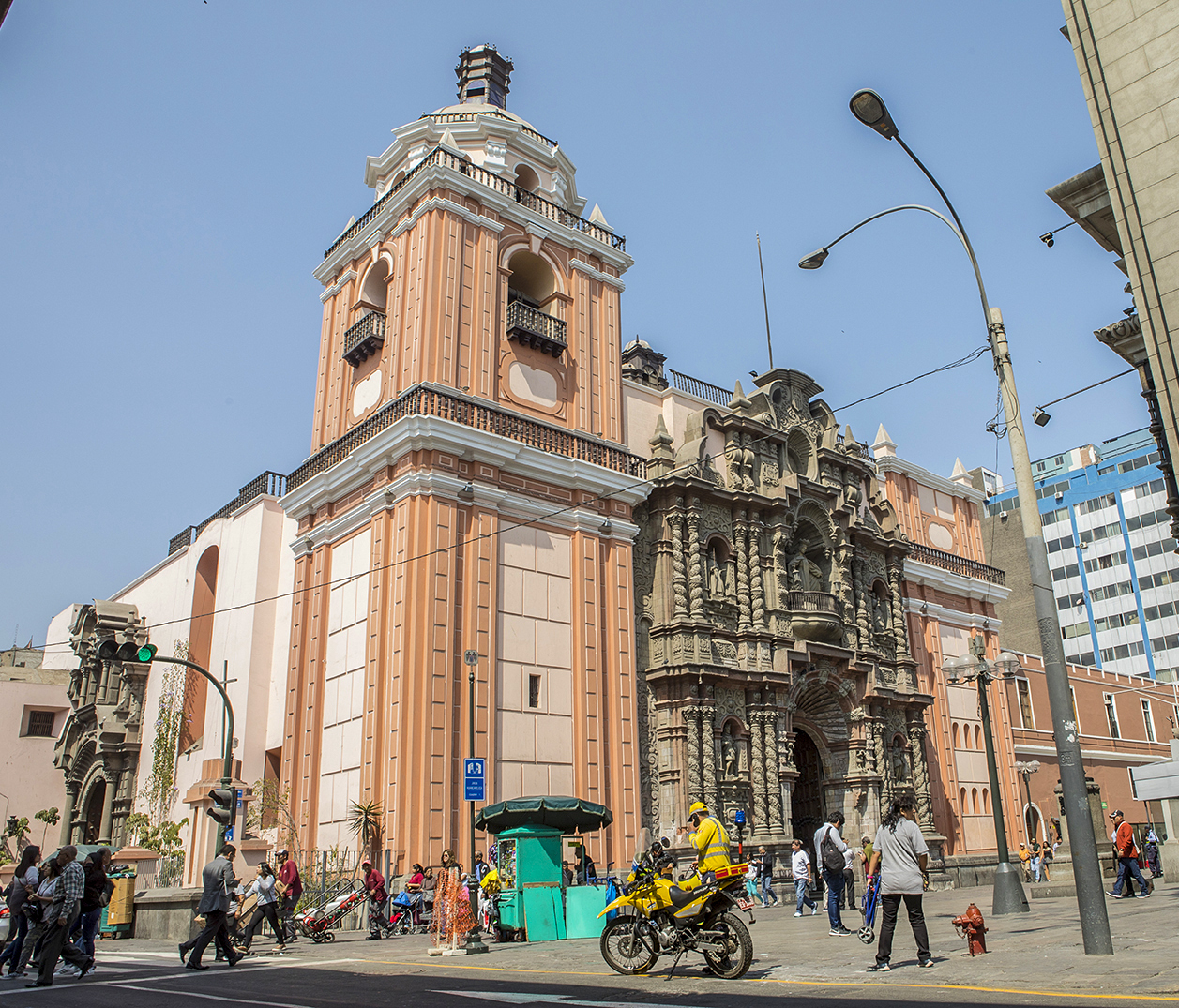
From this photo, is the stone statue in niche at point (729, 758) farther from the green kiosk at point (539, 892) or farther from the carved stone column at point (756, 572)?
the green kiosk at point (539, 892)

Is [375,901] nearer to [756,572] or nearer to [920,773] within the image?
[756,572]

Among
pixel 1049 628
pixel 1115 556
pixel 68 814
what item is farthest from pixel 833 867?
pixel 1115 556

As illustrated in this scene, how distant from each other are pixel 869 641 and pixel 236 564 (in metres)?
19.9

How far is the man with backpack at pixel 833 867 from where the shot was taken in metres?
14.5

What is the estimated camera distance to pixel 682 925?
10.5 meters

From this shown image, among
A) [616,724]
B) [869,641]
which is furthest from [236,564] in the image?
[869,641]

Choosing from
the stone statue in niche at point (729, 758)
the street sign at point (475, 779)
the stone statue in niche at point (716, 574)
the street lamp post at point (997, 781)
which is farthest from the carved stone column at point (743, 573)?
the street sign at point (475, 779)

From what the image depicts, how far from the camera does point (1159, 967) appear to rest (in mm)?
8398

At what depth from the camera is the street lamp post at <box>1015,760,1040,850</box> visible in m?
37.8

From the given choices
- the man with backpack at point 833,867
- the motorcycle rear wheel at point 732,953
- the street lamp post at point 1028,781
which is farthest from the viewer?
the street lamp post at point 1028,781

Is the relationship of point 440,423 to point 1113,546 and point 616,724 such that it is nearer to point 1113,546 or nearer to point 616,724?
point 616,724

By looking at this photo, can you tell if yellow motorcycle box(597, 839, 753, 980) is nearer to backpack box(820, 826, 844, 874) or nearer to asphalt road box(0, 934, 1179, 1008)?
asphalt road box(0, 934, 1179, 1008)

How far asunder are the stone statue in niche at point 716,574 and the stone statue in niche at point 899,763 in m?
8.96

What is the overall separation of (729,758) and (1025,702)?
21483mm
